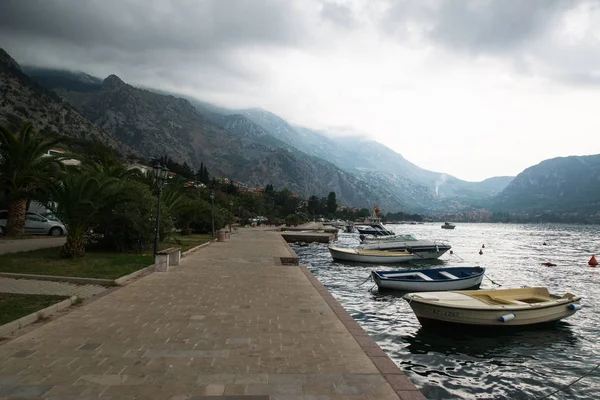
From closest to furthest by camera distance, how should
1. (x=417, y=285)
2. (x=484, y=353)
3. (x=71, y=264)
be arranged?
(x=484, y=353) < (x=71, y=264) < (x=417, y=285)

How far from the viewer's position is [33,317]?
7582 millimetres

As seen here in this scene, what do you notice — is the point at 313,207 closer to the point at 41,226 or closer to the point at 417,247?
the point at 417,247

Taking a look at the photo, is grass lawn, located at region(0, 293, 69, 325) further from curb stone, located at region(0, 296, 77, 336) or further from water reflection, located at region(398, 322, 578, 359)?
water reflection, located at region(398, 322, 578, 359)

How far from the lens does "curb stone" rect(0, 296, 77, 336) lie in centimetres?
680

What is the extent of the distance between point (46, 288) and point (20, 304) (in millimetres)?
2133

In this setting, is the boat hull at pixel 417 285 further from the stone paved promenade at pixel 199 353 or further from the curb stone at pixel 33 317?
the curb stone at pixel 33 317

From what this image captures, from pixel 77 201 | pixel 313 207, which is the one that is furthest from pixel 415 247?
pixel 313 207

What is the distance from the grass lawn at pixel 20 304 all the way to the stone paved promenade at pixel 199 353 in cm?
60

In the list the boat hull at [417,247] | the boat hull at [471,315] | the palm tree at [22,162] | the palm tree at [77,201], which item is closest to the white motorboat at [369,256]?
the boat hull at [417,247]

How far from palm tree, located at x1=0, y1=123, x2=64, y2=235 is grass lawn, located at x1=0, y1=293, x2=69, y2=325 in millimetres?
15823

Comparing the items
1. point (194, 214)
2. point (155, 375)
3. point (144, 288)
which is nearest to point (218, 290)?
point (144, 288)

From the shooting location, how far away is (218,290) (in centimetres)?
1147

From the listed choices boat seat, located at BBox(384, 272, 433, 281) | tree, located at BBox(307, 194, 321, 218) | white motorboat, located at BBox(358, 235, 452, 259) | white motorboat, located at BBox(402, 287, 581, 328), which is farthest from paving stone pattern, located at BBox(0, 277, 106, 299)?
tree, located at BBox(307, 194, 321, 218)

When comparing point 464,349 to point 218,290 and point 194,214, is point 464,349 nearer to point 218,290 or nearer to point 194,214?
point 218,290
